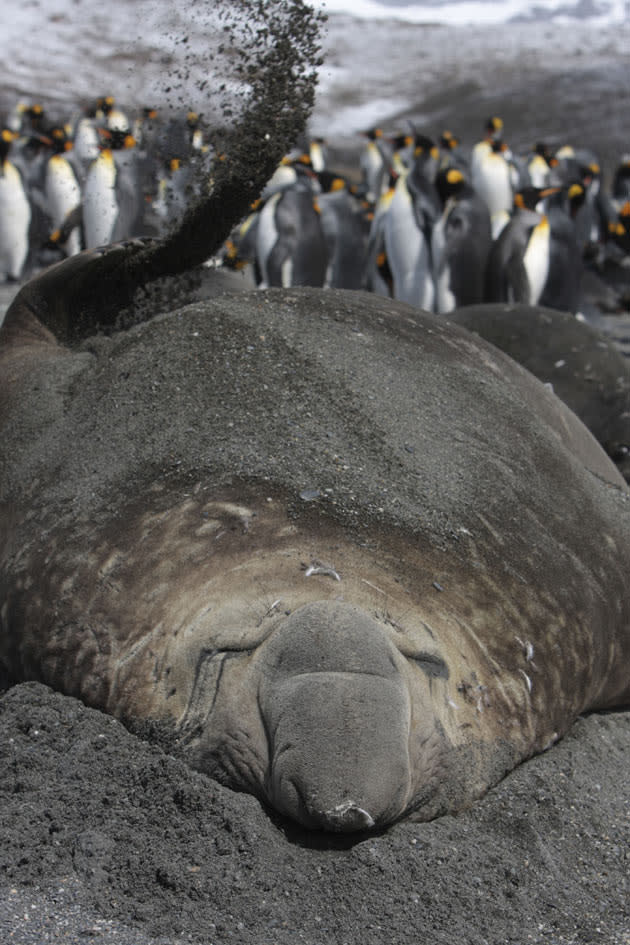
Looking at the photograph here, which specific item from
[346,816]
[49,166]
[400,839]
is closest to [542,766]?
[400,839]

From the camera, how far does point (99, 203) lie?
1032 centimetres

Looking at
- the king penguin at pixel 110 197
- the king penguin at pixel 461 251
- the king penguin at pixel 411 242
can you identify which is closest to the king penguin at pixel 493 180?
the king penguin at pixel 411 242

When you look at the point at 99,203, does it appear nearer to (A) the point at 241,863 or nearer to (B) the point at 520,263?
(B) the point at 520,263

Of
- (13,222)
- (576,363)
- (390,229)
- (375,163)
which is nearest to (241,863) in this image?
(576,363)

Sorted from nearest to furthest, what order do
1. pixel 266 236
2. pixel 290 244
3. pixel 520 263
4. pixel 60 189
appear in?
pixel 520 263
pixel 290 244
pixel 266 236
pixel 60 189

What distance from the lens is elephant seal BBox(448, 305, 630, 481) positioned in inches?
159

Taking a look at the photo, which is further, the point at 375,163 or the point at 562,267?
the point at 375,163

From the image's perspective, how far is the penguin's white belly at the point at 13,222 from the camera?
14.5 metres

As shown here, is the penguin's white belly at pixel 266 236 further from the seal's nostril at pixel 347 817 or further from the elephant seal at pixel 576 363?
the seal's nostril at pixel 347 817

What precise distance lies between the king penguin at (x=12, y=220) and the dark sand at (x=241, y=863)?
13530 millimetres

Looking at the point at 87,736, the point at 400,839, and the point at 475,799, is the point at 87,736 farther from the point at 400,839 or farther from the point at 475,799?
the point at 475,799

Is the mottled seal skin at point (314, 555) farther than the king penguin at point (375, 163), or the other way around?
the king penguin at point (375, 163)

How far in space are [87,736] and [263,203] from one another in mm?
10041

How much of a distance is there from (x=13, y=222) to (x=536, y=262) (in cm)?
861
